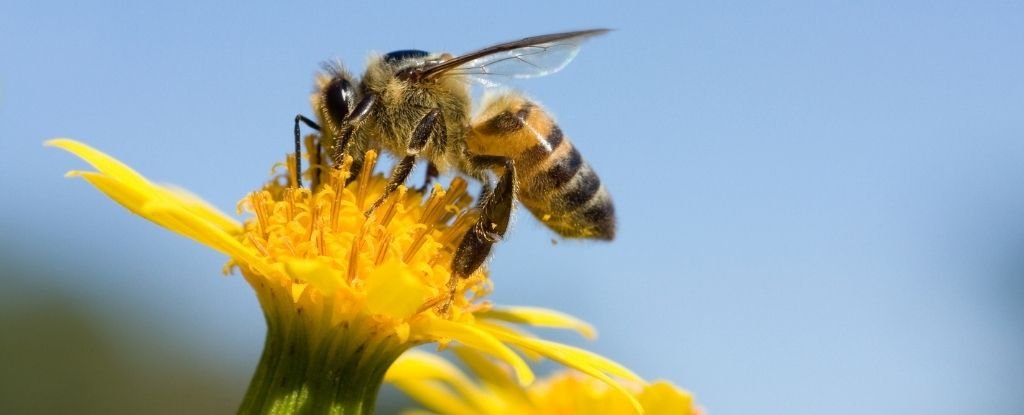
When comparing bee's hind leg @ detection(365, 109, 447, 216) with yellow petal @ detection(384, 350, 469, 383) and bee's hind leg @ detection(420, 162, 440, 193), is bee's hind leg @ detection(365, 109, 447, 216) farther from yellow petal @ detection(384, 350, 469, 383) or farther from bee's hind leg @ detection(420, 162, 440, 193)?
yellow petal @ detection(384, 350, 469, 383)

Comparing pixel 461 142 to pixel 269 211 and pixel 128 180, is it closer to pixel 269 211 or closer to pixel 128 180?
pixel 269 211

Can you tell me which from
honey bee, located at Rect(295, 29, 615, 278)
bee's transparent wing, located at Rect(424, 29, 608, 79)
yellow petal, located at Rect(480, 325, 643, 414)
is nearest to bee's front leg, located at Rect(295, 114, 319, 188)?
honey bee, located at Rect(295, 29, 615, 278)

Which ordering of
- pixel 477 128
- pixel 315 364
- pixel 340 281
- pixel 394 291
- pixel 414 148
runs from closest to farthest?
1. pixel 394 291
2. pixel 340 281
3. pixel 315 364
4. pixel 414 148
5. pixel 477 128

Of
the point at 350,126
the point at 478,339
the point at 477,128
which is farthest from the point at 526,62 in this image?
the point at 478,339

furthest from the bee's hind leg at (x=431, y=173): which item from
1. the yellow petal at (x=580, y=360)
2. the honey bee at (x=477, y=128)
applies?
the yellow petal at (x=580, y=360)

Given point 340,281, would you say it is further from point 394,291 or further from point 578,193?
point 578,193

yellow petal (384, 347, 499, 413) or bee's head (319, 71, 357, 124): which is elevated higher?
bee's head (319, 71, 357, 124)
